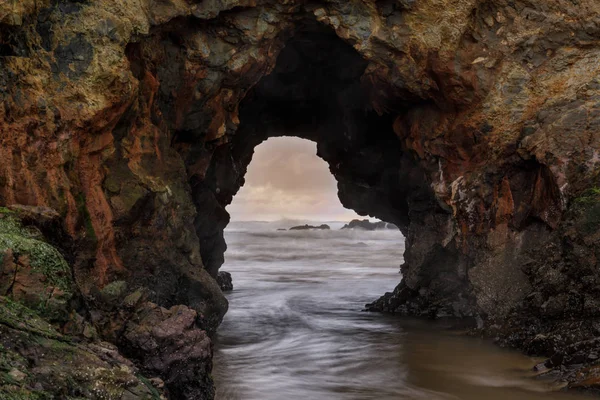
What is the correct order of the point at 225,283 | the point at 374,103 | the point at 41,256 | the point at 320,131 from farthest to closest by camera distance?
the point at 225,283, the point at 320,131, the point at 374,103, the point at 41,256

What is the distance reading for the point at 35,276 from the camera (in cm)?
466

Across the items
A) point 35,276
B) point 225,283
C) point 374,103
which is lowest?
point 225,283

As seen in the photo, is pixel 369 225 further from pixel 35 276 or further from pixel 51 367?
pixel 51 367

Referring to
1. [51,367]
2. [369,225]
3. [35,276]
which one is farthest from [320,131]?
[369,225]

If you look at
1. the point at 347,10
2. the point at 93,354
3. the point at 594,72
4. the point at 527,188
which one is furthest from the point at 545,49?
the point at 93,354

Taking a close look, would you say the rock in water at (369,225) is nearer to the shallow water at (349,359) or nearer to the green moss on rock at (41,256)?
the shallow water at (349,359)

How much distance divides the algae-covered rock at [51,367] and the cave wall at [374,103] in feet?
5.09

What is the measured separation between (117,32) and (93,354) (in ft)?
17.3

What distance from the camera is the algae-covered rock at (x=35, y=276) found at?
14.8ft

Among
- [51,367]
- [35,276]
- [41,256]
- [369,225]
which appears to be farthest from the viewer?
[369,225]

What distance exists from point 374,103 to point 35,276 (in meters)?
9.45

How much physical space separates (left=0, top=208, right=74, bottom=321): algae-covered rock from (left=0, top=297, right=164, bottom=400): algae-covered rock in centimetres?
21

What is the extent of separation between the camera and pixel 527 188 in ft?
32.3

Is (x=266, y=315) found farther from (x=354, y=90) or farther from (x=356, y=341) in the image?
(x=354, y=90)
